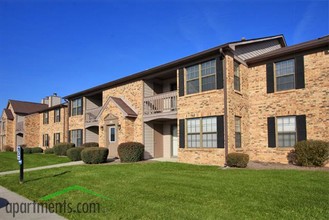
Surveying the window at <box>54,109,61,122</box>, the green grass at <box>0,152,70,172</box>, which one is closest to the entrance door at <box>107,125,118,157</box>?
the green grass at <box>0,152,70,172</box>

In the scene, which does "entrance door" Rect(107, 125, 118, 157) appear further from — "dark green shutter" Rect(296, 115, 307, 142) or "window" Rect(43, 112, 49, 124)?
"window" Rect(43, 112, 49, 124)

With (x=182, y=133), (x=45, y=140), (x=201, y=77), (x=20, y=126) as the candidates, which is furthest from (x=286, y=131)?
(x=20, y=126)

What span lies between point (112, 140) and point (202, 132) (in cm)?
841

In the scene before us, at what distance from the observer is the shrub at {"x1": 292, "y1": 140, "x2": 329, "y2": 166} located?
12.4 meters

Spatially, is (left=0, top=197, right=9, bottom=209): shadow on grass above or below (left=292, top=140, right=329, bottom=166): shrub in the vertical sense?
below

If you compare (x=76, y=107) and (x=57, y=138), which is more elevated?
(x=76, y=107)

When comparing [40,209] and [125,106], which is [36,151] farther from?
[40,209]

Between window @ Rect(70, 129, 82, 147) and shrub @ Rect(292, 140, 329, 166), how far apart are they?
19.3 m

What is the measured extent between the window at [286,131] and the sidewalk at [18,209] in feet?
40.2

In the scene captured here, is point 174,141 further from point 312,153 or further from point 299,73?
point 312,153

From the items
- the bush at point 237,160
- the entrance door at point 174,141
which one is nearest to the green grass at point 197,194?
the bush at point 237,160

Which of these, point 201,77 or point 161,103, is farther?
point 161,103

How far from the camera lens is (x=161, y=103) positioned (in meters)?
18.5

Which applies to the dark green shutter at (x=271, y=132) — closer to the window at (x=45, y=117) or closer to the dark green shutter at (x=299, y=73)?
the dark green shutter at (x=299, y=73)
